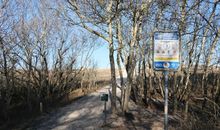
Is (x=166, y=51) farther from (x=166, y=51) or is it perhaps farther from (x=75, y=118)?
(x=75, y=118)

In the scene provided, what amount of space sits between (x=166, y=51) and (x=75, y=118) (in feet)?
53.5

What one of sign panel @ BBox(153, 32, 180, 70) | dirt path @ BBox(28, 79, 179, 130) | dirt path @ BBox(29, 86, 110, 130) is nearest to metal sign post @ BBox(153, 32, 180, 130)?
sign panel @ BBox(153, 32, 180, 70)

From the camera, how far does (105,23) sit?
2422cm

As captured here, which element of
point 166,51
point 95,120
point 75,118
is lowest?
point 75,118

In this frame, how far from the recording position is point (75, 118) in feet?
87.5

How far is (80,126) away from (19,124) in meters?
4.52

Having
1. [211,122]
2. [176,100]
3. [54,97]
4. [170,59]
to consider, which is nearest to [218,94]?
[176,100]

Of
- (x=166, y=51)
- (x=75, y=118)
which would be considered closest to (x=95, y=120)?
(x=75, y=118)

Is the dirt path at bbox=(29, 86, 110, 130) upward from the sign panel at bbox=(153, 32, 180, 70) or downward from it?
downward

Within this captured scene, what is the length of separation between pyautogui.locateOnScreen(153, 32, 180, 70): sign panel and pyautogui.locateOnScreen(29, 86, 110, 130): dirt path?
1106 centimetres

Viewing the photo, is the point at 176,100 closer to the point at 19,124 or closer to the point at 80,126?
the point at 80,126

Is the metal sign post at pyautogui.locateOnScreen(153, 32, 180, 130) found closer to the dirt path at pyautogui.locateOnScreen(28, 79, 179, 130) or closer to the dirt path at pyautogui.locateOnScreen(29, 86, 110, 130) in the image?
the dirt path at pyautogui.locateOnScreen(28, 79, 179, 130)

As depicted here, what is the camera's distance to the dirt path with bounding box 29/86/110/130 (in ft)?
75.4

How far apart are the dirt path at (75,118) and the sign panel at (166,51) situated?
1106 centimetres
